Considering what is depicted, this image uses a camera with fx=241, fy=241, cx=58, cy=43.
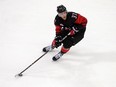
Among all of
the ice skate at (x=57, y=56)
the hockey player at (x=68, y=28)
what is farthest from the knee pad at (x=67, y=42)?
the ice skate at (x=57, y=56)

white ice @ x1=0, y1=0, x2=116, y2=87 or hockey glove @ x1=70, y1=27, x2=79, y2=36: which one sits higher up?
hockey glove @ x1=70, y1=27, x2=79, y2=36

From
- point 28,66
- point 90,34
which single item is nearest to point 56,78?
point 28,66

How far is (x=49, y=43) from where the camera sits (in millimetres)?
3283

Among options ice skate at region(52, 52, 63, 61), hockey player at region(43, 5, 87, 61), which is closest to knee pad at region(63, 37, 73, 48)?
hockey player at region(43, 5, 87, 61)

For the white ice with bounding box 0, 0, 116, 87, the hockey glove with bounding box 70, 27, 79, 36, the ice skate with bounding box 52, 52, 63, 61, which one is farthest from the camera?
the ice skate with bounding box 52, 52, 63, 61

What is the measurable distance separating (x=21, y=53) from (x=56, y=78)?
0.66 m

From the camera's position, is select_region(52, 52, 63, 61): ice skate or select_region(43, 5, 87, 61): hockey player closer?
select_region(43, 5, 87, 61): hockey player

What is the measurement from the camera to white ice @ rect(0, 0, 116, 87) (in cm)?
265

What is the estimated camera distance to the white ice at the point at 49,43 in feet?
8.70

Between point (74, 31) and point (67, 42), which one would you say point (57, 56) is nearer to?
point (67, 42)

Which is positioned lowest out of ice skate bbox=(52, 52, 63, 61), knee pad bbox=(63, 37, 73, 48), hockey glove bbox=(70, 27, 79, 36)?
ice skate bbox=(52, 52, 63, 61)

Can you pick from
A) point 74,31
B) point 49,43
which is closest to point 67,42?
point 74,31

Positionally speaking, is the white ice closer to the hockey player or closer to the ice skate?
the ice skate

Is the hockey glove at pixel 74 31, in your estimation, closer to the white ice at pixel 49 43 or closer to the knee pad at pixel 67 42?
the knee pad at pixel 67 42
